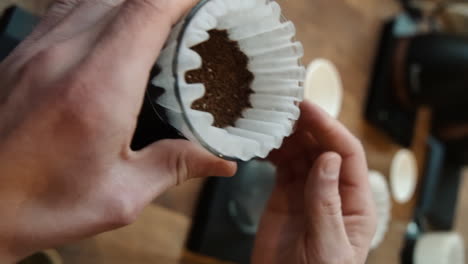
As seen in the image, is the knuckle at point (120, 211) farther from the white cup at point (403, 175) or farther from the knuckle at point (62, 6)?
the white cup at point (403, 175)

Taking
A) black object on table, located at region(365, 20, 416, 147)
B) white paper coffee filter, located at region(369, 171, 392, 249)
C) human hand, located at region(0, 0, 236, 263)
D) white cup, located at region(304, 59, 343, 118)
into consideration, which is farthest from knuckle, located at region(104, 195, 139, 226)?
black object on table, located at region(365, 20, 416, 147)

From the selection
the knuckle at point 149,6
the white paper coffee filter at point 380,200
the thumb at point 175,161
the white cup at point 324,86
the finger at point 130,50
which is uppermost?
the white cup at point 324,86

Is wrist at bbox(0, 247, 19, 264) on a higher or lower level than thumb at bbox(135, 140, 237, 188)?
lower

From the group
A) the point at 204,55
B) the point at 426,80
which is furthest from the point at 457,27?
the point at 204,55

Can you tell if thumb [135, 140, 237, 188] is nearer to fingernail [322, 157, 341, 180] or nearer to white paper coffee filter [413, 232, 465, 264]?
fingernail [322, 157, 341, 180]

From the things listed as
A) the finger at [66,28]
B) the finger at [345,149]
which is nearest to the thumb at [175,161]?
the finger at [66,28]

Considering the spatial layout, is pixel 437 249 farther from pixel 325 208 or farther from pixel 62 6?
pixel 62 6

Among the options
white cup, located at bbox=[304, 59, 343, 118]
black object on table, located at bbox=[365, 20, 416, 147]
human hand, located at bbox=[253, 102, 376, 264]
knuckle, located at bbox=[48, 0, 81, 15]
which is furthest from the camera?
black object on table, located at bbox=[365, 20, 416, 147]
